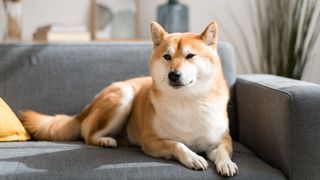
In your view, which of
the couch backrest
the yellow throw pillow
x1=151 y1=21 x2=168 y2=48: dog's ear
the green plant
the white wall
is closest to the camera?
x1=151 y1=21 x2=168 y2=48: dog's ear

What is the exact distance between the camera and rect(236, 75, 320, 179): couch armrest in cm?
143

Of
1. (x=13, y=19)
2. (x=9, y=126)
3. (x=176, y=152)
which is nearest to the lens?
(x=176, y=152)

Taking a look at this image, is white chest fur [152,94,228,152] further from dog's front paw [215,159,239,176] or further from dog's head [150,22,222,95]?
dog's front paw [215,159,239,176]

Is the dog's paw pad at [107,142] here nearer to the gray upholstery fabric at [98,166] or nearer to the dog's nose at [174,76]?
the gray upholstery fabric at [98,166]

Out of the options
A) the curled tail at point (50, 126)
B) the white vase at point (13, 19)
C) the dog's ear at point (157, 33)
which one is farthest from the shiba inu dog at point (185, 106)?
the white vase at point (13, 19)

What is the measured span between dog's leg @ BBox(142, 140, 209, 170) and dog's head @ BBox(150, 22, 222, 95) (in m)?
0.19

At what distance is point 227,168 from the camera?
1.38m

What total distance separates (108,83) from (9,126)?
0.48 metres

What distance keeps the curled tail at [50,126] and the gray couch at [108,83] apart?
0.09 meters

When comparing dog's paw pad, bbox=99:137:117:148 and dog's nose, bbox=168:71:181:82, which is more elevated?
dog's nose, bbox=168:71:181:82

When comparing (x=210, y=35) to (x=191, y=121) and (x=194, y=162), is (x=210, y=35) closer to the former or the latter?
(x=191, y=121)

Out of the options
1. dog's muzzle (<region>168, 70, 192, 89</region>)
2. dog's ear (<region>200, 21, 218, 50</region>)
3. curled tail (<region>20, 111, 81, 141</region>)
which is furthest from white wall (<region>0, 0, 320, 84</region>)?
dog's muzzle (<region>168, 70, 192, 89</region>)

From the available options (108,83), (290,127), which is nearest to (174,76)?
(290,127)

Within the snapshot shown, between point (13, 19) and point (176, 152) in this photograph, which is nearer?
point (176, 152)
